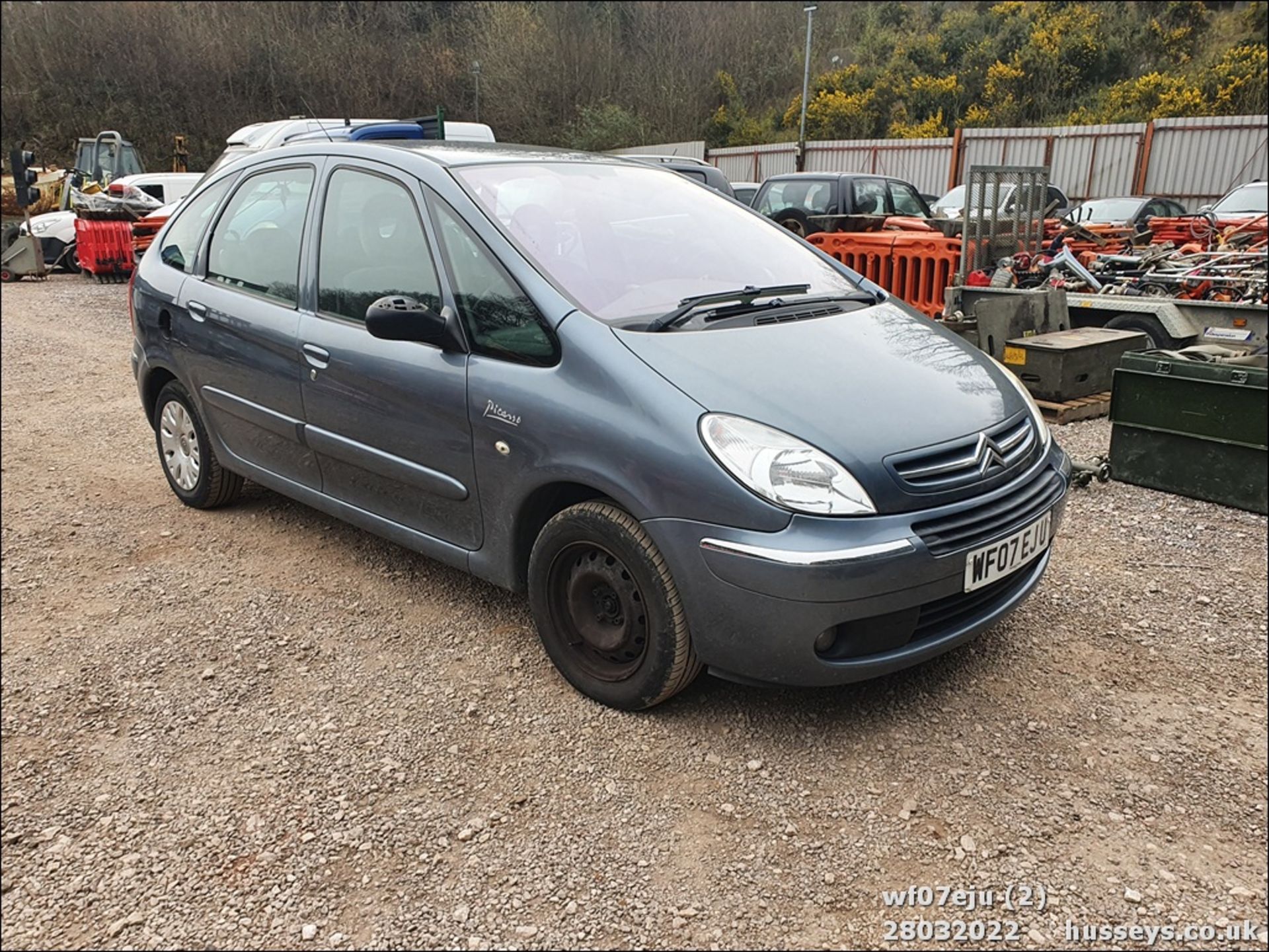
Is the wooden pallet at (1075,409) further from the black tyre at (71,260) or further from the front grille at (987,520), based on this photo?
the black tyre at (71,260)

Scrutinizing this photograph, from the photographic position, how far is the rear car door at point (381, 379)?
322 centimetres

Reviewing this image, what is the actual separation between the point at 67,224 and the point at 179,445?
14.2m

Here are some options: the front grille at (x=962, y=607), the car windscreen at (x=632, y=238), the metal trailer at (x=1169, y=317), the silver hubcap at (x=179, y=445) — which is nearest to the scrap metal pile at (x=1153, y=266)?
the metal trailer at (x=1169, y=317)

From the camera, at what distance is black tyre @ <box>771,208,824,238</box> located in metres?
11.9

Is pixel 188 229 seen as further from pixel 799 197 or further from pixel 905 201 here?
pixel 905 201

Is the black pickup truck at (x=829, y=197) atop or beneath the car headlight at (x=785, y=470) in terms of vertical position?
atop

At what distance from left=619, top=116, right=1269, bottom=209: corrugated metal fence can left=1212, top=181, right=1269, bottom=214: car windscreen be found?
17.9ft

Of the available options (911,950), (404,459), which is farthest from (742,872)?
(404,459)

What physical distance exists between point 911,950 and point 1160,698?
1.47 metres

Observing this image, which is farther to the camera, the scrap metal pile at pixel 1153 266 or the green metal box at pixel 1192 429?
the scrap metal pile at pixel 1153 266

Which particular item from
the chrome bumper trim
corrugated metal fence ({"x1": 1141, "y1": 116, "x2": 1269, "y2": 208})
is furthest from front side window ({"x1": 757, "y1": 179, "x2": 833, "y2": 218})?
corrugated metal fence ({"x1": 1141, "y1": 116, "x2": 1269, "y2": 208})

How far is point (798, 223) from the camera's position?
1207 cm

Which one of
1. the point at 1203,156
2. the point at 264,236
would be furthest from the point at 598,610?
the point at 1203,156

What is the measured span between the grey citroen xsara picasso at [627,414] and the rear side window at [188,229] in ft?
1.13
